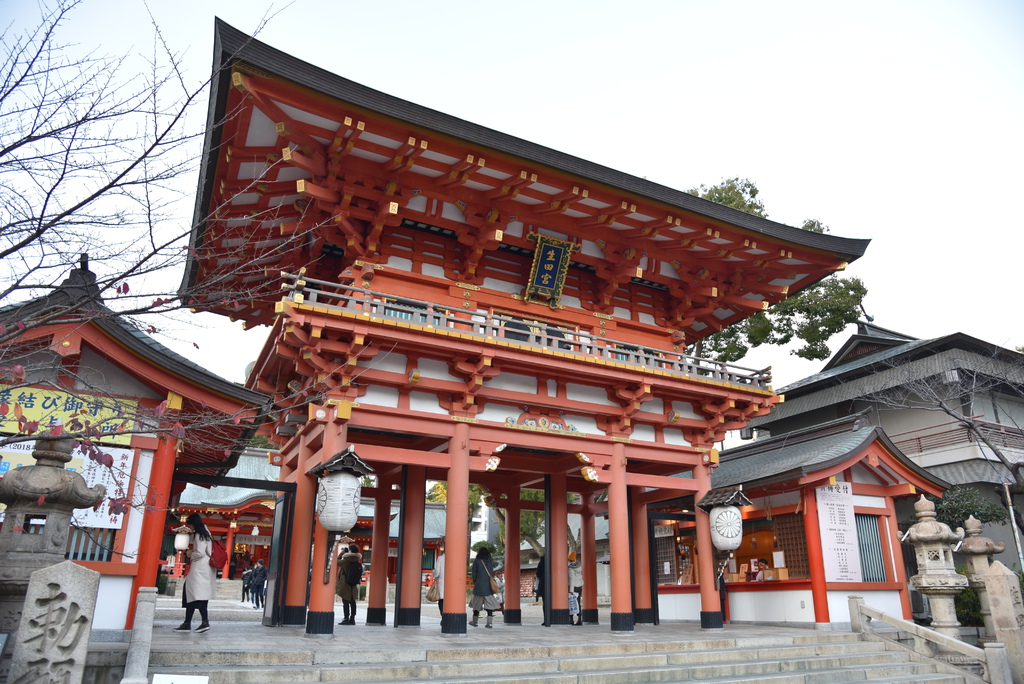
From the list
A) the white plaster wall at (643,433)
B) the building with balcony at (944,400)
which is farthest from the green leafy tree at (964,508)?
the white plaster wall at (643,433)

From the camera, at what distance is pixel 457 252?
43.2 feet

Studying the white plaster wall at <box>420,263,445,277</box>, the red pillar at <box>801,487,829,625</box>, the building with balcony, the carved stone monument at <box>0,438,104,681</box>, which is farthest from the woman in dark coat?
the building with balcony

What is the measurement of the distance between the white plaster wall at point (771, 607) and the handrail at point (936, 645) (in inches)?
43.0

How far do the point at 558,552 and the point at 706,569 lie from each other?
3.02 m

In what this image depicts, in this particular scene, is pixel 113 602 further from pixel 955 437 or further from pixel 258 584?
pixel 955 437

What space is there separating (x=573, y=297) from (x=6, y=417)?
9762mm

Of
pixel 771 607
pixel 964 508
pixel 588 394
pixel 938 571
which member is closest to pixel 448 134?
pixel 588 394

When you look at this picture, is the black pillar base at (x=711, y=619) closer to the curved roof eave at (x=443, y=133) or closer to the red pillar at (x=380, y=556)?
the red pillar at (x=380, y=556)

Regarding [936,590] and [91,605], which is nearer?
[91,605]

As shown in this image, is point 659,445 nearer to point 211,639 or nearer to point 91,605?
point 211,639

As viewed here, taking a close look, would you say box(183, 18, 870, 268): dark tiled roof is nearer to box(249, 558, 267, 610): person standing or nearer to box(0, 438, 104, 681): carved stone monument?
box(0, 438, 104, 681): carved stone monument

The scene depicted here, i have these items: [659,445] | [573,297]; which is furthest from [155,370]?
[659,445]

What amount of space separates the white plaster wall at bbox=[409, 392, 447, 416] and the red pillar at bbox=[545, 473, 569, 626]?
4.11 metres

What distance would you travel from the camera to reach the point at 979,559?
12.6m
